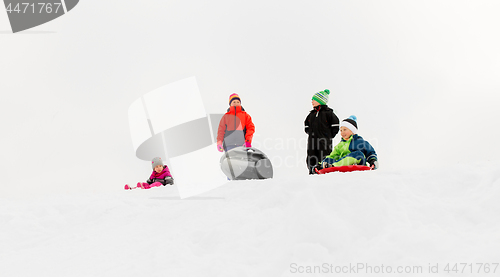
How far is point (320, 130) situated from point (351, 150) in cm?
155

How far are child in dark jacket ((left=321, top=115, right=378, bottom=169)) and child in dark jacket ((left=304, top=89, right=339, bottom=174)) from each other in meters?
1.13

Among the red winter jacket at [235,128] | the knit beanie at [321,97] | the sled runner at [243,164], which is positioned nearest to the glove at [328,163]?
the sled runner at [243,164]

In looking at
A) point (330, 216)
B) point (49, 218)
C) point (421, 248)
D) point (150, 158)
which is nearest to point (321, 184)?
point (330, 216)

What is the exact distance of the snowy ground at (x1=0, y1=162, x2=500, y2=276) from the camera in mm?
2541

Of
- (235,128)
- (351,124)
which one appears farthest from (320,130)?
(235,128)

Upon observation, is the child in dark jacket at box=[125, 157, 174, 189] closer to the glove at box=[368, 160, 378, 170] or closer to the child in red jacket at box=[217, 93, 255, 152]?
the child in red jacket at box=[217, 93, 255, 152]

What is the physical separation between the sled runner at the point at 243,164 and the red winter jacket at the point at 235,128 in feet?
1.24

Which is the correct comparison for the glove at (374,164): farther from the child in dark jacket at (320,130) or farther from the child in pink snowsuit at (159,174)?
the child in pink snowsuit at (159,174)

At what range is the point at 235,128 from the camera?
6984 millimetres

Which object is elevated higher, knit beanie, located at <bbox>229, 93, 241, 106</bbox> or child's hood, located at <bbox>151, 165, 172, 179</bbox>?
knit beanie, located at <bbox>229, 93, 241, 106</bbox>

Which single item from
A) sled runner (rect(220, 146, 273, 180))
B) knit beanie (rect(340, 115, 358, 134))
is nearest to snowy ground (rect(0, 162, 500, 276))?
knit beanie (rect(340, 115, 358, 134))

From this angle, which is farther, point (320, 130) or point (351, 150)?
point (320, 130)

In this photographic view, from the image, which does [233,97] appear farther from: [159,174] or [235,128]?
[159,174]

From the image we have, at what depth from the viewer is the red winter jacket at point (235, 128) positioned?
695 centimetres
